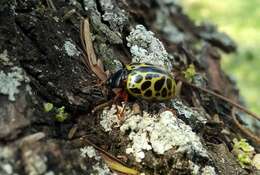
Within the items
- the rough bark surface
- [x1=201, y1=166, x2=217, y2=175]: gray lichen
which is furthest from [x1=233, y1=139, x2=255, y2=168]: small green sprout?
[x1=201, y1=166, x2=217, y2=175]: gray lichen

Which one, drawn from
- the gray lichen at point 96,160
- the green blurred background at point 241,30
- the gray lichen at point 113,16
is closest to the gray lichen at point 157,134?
Result: the gray lichen at point 96,160

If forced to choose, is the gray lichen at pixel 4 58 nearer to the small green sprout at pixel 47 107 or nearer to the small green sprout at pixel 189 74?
the small green sprout at pixel 47 107

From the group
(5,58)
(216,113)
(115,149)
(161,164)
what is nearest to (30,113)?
(5,58)

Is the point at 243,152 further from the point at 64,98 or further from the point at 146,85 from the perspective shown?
the point at 64,98

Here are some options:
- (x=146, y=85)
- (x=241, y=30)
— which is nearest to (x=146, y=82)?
(x=146, y=85)

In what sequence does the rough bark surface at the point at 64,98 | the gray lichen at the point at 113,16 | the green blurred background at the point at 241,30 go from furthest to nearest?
the green blurred background at the point at 241,30
the gray lichen at the point at 113,16
the rough bark surface at the point at 64,98

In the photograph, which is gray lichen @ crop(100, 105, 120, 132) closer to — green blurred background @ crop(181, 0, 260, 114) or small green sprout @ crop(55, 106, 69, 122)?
small green sprout @ crop(55, 106, 69, 122)

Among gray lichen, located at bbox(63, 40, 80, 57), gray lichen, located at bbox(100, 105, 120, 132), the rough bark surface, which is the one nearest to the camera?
the rough bark surface
